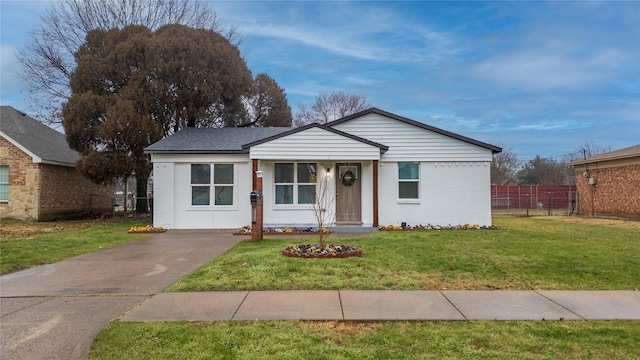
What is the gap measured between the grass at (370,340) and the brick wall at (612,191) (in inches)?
789

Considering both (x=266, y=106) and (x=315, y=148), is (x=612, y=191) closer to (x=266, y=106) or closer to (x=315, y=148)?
(x=315, y=148)

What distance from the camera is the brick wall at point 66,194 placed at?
19172 millimetres

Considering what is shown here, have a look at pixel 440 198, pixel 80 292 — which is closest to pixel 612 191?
pixel 440 198

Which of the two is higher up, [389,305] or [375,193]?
[375,193]

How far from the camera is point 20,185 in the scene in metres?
18.6

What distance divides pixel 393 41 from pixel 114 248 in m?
13.3

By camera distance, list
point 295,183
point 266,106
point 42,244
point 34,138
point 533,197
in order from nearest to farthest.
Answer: point 42,244, point 295,183, point 34,138, point 266,106, point 533,197

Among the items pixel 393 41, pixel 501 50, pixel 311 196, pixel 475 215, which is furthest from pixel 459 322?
pixel 501 50

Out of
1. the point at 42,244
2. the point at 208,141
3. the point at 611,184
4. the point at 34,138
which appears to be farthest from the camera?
the point at 611,184

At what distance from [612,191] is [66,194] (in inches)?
1161

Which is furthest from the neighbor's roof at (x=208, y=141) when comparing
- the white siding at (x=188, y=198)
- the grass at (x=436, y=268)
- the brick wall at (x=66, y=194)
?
the brick wall at (x=66, y=194)

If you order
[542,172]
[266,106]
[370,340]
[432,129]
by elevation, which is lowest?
[370,340]

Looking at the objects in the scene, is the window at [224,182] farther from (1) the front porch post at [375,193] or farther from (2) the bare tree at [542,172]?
(2) the bare tree at [542,172]

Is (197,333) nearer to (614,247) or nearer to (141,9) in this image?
(614,247)
